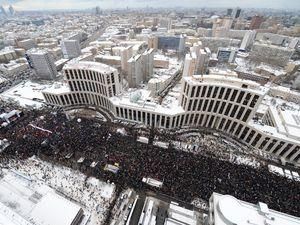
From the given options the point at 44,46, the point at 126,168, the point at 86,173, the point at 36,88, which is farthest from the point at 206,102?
the point at 44,46

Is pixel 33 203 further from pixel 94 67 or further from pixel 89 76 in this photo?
pixel 94 67

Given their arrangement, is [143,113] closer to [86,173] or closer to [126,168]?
[126,168]

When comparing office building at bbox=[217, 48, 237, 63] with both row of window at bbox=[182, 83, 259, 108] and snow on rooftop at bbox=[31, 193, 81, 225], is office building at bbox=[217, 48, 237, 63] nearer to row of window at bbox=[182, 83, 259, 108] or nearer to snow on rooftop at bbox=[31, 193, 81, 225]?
row of window at bbox=[182, 83, 259, 108]

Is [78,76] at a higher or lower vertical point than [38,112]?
higher

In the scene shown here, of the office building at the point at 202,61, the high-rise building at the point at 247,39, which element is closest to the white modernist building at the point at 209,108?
the office building at the point at 202,61

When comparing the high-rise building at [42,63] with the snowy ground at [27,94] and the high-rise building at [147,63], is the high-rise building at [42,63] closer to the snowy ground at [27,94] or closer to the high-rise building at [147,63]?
the snowy ground at [27,94]

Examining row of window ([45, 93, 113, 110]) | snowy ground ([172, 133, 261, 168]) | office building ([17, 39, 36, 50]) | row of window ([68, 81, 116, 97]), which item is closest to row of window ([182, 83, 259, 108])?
snowy ground ([172, 133, 261, 168])
